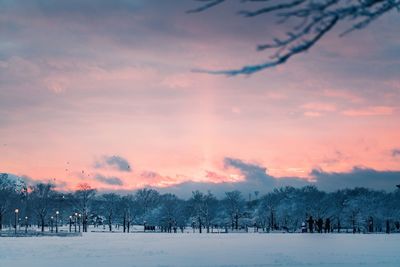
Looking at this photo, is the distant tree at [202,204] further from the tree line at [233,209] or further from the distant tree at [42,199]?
the distant tree at [42,199]

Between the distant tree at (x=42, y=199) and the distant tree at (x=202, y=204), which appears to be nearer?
the distant tree at (x=42, y=199)

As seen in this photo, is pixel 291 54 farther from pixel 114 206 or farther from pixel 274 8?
pixel 114 206

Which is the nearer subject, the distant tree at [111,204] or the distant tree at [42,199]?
the distant tree at [42,199]

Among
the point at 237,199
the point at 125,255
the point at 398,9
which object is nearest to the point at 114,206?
the point at 237,199

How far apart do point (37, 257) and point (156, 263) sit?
814cm

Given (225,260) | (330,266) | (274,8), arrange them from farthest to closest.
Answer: (225,260) < (330,266) < (274,8)

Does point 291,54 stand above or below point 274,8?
below

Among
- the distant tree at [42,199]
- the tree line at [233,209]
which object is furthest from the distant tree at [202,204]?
the distant tree at [42,199]

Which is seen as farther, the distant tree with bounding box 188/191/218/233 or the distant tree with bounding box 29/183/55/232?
the distant tree with bounding box 188/191/218/233

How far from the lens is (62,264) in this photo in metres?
27.5

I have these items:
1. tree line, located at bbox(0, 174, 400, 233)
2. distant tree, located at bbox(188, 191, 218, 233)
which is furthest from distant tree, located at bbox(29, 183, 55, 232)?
distant tree, located at bbox(188, 191, 218, 233)

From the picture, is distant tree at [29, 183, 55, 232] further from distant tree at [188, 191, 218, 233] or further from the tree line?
distant tree at [188, 191, 218, 233]

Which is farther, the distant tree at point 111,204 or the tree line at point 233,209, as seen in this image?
the distant tree at point 111,204

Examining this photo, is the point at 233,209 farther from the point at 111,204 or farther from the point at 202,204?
the point at 111,204
